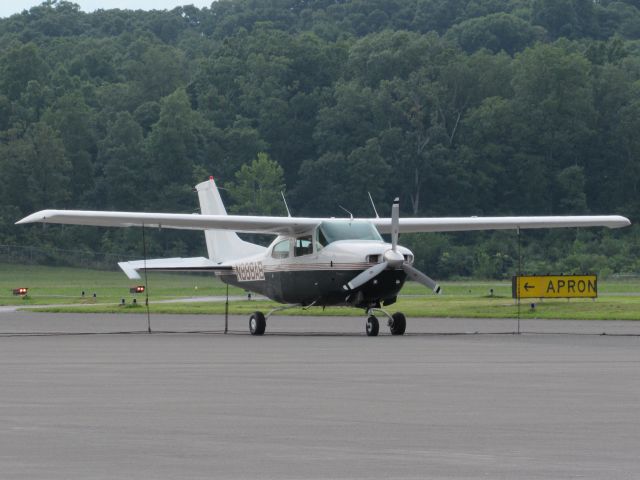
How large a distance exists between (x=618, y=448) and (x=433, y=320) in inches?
1072

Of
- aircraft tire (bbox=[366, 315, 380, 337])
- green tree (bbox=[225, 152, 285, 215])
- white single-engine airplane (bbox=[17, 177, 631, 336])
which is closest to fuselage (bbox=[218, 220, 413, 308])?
white single-engine airplane (bbox=[17, 177, 631, 336])

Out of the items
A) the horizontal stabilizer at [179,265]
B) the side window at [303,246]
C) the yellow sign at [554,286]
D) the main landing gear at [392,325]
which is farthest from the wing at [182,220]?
the yellow sign at [554,286]

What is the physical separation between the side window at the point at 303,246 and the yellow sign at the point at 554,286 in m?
6.95

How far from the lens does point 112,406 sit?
14383 millimetres

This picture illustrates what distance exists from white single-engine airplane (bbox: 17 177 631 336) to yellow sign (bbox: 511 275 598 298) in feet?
10.7

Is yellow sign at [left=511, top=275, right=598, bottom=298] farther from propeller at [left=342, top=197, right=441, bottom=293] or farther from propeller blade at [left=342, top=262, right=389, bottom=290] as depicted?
propeller blade at [left=342, top=262, right=389, bottom=290]

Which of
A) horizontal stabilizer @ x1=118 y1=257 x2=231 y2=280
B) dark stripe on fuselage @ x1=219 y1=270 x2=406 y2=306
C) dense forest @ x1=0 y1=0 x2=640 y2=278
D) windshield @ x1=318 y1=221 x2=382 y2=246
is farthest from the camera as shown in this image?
dense forest @ x1=0 y1=0 x2=640 y2=278

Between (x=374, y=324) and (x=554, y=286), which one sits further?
(x=554, y=286)

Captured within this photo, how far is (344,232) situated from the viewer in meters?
31.6

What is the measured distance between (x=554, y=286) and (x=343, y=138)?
8533 cm

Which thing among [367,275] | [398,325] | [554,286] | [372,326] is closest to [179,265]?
[367,275]

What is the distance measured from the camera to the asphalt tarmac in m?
10.4

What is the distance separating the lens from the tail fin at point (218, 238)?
3638cm

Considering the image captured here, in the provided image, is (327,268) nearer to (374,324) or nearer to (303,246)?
(303,246)
